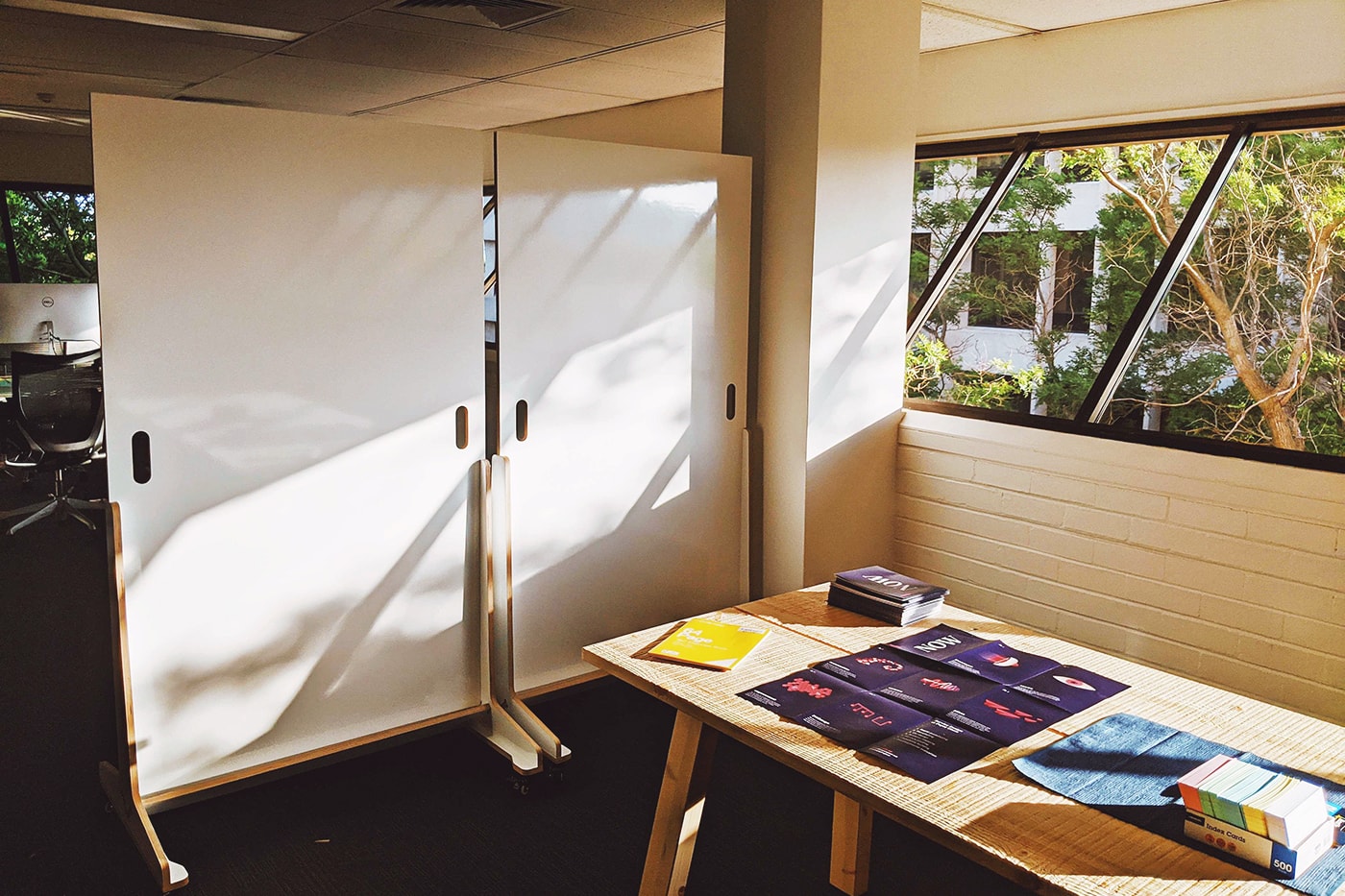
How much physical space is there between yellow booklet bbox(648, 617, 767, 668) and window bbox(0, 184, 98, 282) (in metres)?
8.11

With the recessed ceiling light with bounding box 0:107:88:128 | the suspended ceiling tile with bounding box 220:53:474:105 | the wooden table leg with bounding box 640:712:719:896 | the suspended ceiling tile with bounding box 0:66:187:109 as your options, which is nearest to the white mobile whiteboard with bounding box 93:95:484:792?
the wooden table leg with bounding box 640:712:719:896

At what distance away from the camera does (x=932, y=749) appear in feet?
5.50

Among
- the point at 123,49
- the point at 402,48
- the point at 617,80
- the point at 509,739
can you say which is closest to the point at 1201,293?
the point at 509,739

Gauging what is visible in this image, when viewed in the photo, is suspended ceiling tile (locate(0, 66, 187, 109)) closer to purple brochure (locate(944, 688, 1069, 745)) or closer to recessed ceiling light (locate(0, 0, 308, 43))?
recessed ceiling light (locate(0, 0, 308, 43))

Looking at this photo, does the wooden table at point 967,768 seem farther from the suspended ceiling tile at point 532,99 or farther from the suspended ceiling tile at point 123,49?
the suspended ceiling tile at point 532,99

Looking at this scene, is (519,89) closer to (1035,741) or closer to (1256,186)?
(1256,186)

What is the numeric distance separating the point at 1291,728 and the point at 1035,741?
0.47 m

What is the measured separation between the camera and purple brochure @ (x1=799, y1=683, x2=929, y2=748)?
172 centimetres

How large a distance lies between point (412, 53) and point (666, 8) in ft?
5.34

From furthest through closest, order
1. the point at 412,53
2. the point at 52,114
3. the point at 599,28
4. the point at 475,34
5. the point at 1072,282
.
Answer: the point at 52,114 < the point at 412,53 < the point at 475,34 < the point at 599,28 < the point at 1072,282

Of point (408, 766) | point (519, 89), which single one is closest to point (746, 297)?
point (408, 766)

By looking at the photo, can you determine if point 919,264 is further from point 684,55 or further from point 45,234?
point 45,234

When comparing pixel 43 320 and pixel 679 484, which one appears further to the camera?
pixel 43 320

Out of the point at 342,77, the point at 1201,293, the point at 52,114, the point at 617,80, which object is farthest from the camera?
the point at 52,114
